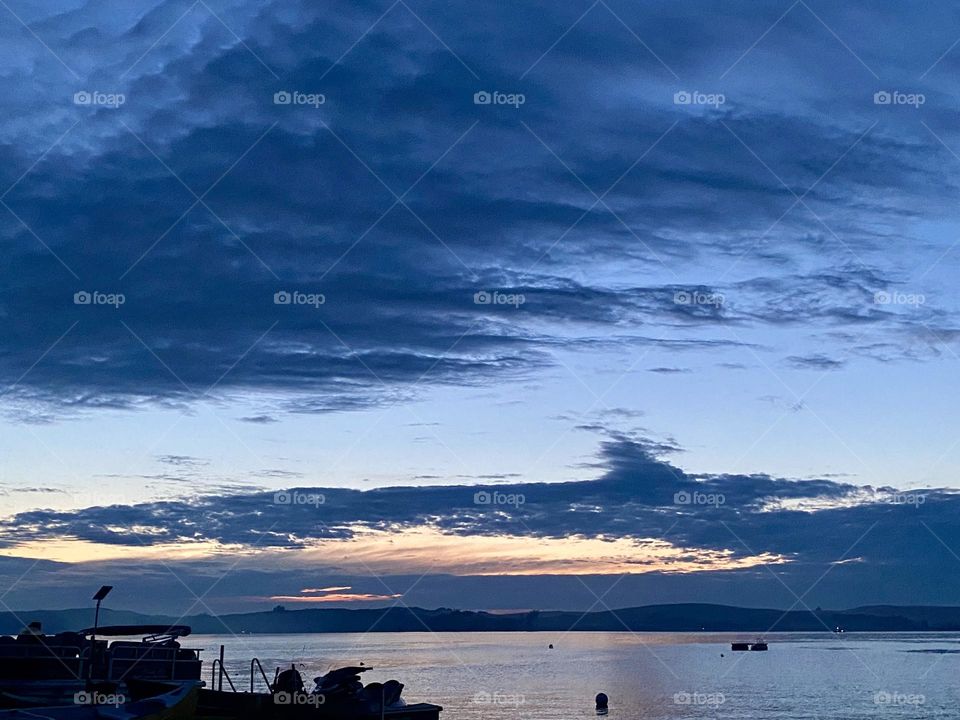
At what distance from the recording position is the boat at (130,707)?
27859 millimetres

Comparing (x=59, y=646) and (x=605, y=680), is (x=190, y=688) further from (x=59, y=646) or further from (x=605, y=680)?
(x=605, y=680)

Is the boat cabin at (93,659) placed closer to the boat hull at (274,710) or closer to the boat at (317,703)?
the boat at (317,703)

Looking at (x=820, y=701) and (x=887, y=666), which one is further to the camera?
(x=887, y=666)

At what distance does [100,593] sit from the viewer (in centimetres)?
4600

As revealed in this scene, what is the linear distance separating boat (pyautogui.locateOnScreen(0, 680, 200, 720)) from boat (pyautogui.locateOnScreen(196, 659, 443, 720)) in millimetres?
3729

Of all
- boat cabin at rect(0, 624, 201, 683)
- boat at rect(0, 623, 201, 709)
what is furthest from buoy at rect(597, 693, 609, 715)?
boat cabin at rect(0, 624, 201, 683)

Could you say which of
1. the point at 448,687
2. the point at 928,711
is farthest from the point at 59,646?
the point at 448,687

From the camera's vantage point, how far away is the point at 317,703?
4862cm

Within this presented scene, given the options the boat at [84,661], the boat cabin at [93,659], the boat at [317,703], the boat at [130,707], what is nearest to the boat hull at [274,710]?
the boat at [317,703]

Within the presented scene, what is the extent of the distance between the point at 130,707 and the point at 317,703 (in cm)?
1816

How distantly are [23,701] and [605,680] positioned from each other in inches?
5541

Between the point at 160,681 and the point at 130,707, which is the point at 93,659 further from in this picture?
the point at 130,707

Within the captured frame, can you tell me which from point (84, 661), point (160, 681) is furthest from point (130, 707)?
point (84, 661)

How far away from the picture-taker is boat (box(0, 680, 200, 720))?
27.9 metres
